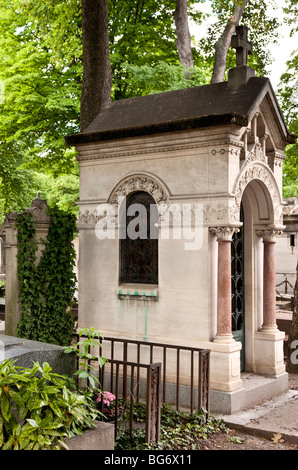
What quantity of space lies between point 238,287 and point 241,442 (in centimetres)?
311

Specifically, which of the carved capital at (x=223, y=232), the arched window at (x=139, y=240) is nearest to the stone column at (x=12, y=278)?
the arched window at (x=139, y=240)

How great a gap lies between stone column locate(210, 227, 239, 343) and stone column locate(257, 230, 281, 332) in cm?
146

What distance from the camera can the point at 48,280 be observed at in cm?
1002

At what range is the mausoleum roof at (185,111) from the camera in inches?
314

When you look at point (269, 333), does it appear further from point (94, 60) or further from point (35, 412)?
point (94, 60)

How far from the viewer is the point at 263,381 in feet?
28.3

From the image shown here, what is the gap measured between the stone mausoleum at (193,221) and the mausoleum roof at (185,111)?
0.02 meters

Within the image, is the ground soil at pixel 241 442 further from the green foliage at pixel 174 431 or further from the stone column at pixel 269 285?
the stone column at pixel 269 285

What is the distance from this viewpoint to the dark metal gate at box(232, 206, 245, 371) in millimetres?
9164

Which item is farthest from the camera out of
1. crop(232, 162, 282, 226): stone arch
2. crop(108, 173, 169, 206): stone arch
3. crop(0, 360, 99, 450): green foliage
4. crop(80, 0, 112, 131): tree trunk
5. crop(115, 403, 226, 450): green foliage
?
crop(80, 0, 112, 131): tree trunk

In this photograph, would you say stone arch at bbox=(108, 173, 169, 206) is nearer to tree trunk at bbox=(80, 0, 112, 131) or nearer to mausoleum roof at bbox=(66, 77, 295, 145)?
mausoleum roof at bbox=(66, 77, 295, 145)
